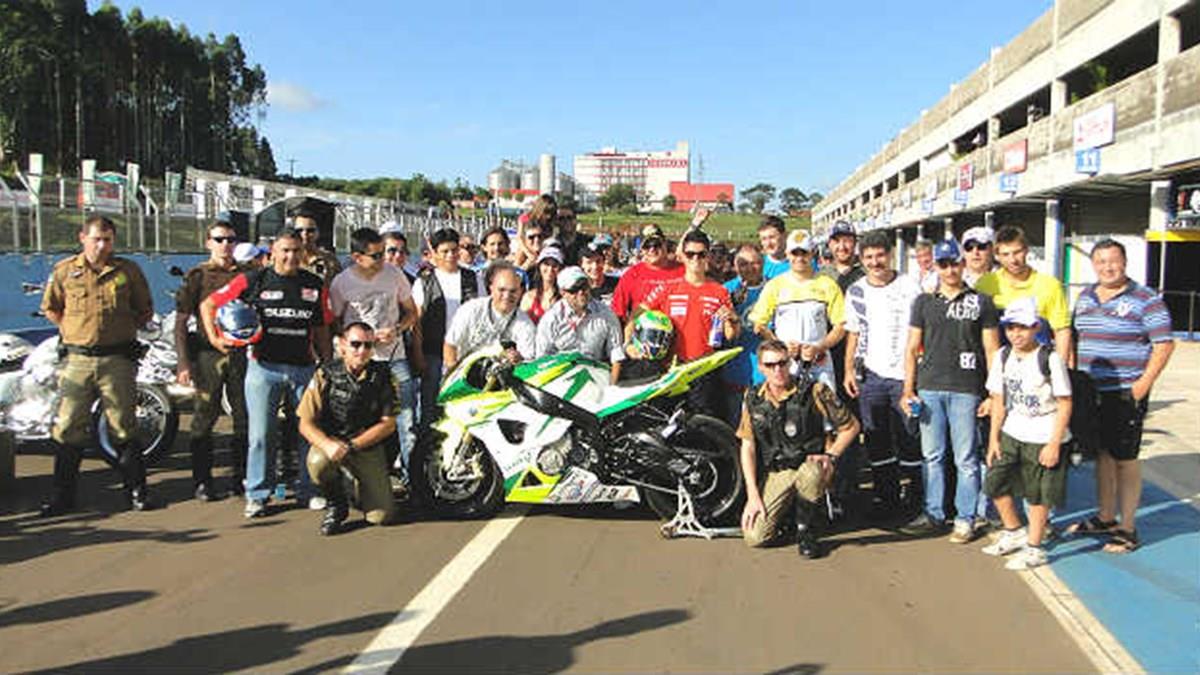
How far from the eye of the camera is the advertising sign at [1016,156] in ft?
98.6

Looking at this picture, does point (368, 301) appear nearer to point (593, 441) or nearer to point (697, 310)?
point (593, 441)

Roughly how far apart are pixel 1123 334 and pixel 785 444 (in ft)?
6.74

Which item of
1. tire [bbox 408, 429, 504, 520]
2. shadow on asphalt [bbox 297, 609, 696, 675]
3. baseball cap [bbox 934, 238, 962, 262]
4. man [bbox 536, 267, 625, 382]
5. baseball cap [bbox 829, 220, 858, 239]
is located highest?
baseball cap [bbox 829, 220, 858, 239]

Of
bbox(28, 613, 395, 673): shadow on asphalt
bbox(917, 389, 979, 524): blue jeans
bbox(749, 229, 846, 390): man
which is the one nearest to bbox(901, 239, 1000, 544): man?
bbox(917, 389, 979, 524): blue jeans

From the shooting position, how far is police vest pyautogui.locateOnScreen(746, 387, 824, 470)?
5.66 m

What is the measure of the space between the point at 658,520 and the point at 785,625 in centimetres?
190

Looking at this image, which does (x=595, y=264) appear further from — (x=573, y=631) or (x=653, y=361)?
(x=573, y=631)

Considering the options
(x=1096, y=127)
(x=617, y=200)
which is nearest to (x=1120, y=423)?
(x=1096, y=127)

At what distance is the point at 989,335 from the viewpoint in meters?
5.71

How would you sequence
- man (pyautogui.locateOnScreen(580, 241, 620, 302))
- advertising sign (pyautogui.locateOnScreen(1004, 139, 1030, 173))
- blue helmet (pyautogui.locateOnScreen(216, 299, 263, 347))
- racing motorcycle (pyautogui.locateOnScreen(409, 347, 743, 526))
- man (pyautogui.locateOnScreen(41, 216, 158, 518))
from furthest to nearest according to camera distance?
advertising sign (pyautogui.locateOnScreen(1004, 139, 1030, 173)) → man (pyautogui.locateOnScreen(580, 241, 620, 302)) → man (pyautogui.locateOnScreen(41, 216, 158, 518)) → blue helmet (pyautogui.locateOnScreen(216, 299, 263, 347)) → racing motorcycle (pyautogui.locateOnScreen(409, 347, 743, 526))

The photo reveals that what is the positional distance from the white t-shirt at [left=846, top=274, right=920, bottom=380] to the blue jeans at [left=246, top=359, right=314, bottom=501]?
3.75 m

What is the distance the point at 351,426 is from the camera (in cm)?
604

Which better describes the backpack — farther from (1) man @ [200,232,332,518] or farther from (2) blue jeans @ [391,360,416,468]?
(1) man @ [200,232,332,518]

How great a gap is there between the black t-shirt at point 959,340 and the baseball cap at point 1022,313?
381mm
